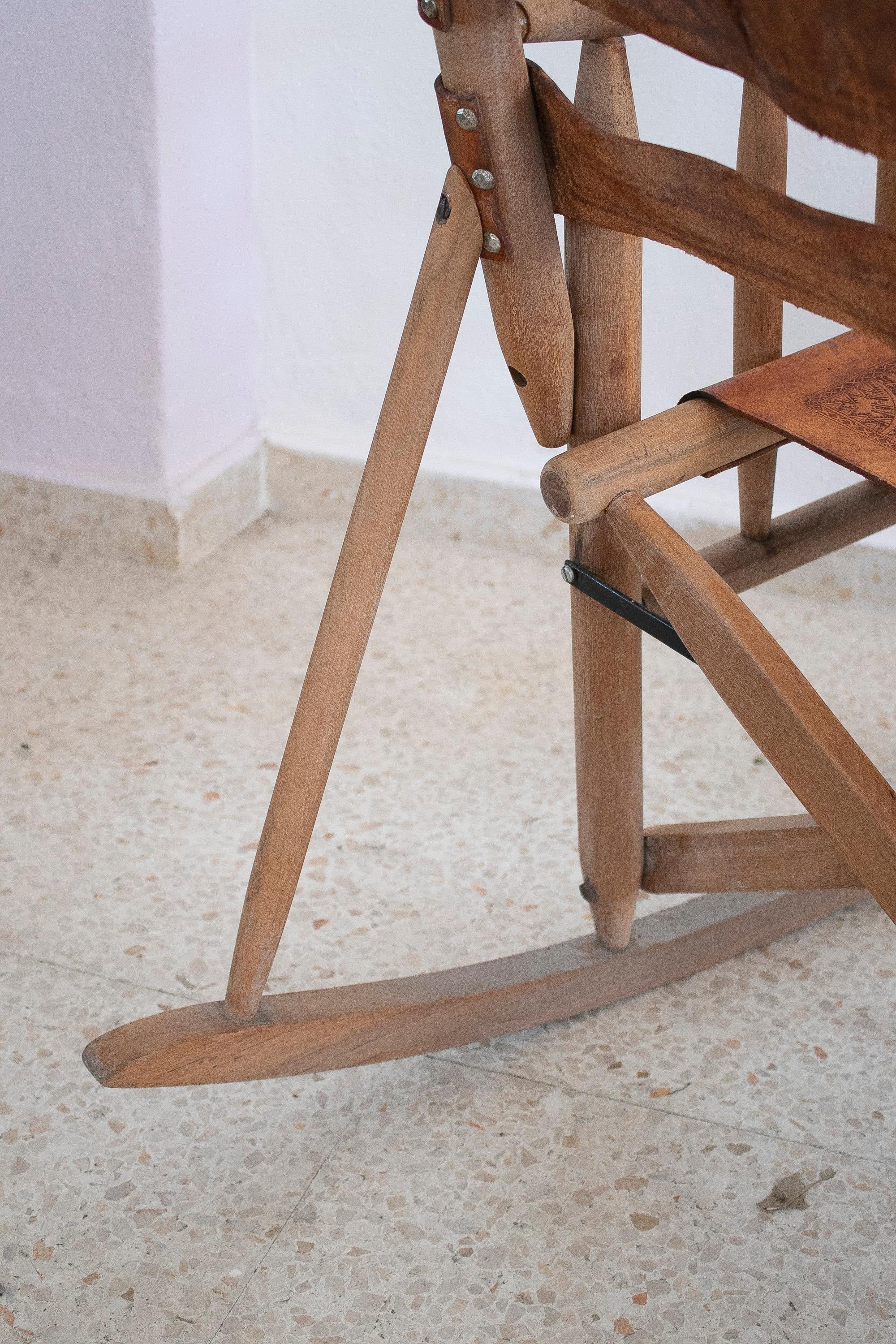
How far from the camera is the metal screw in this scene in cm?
69

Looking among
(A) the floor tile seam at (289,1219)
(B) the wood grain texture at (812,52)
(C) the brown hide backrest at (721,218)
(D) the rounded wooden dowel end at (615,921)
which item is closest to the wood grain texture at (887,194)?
(C) the brown hide backrest at (721,218)

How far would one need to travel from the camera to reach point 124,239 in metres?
1.59

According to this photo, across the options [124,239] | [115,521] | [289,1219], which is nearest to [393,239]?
[124,239]

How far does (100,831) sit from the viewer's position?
4.11 feet

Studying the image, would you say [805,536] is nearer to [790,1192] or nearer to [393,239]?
[790,1192]

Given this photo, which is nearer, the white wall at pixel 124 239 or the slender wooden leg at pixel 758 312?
the slender wooden leg at pixel 758 312

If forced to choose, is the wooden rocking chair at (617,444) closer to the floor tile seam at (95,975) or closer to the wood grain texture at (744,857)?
the wood grain texture at (744,857)

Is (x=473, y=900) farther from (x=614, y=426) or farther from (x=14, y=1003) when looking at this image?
(x=614, y=426)

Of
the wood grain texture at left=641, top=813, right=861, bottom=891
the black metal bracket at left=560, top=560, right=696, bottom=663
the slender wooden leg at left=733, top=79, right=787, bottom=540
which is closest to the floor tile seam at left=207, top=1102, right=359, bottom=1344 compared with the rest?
the wood grain texture at left=641, top=813, right=861, bottom=891

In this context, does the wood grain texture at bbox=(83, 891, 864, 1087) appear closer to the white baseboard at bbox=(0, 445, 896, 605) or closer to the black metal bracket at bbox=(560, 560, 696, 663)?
the black metal bracket at bbox=(560, 560, 696, 663)

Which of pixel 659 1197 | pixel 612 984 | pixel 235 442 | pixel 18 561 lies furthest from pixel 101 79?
pixel 659 1197

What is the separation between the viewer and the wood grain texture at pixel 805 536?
94cm

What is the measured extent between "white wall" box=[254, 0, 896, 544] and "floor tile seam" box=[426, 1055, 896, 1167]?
944mm

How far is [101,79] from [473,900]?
107cm
